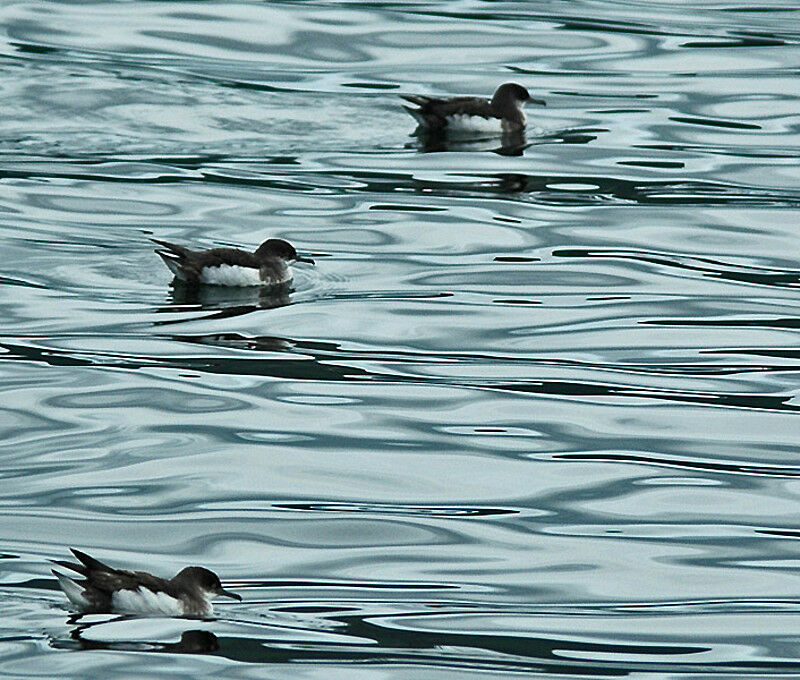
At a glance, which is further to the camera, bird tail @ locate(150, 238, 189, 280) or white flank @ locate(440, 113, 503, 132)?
white flank @ locate(440, 113, 503, 132)

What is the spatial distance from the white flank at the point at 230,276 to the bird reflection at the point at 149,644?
633 cm

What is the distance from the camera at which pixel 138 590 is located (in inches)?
354

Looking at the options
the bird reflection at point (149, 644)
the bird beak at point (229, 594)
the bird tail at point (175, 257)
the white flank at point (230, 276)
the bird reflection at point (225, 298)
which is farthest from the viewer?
the bird tail at point (175, 257)

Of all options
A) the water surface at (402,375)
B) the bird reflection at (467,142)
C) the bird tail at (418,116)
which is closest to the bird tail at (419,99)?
the bird tail at (418,116)

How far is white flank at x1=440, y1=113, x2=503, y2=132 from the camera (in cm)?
2191

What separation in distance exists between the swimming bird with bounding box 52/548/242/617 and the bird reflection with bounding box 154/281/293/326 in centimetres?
575

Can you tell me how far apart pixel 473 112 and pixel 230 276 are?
24.1ft

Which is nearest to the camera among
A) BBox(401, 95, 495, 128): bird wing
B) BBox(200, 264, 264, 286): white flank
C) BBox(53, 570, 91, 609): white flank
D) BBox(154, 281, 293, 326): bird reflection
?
BBox(53, 570, 91, 609): white flank

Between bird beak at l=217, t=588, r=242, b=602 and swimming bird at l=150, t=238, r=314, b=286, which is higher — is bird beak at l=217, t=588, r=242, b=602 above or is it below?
below

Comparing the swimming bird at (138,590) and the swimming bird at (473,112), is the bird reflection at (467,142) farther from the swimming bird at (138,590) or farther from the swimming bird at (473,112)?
the swimming bird at (138,590)

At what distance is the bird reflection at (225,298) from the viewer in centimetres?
1493

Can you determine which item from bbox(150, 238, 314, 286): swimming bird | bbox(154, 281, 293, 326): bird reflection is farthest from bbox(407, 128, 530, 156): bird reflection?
bbox(154, 281, 293, 326): bird reflection

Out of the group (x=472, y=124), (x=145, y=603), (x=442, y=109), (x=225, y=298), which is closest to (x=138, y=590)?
(x=145, y=603)

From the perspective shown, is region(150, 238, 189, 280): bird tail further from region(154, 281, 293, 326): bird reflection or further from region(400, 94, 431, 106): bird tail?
region(400, 94, 431, 106): bird tail
